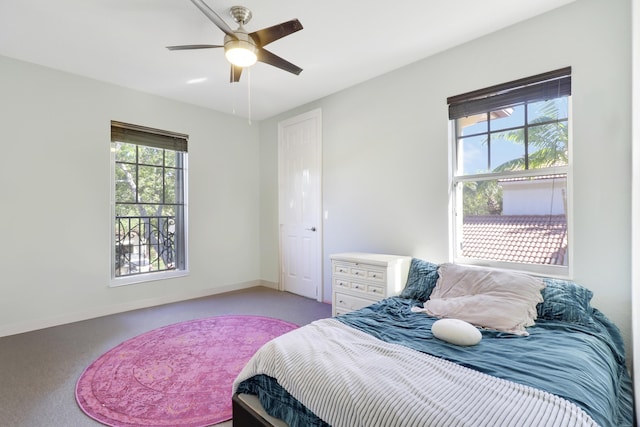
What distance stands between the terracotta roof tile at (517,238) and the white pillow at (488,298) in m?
0.47

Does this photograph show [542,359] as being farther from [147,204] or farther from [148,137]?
[148,137]

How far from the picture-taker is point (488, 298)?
2010mm

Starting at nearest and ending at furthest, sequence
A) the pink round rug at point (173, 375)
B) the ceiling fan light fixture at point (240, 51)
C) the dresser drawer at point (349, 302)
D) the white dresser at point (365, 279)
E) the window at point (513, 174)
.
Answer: the pink round rug at point (173, 375) < the ceiling fan light fixture at point (240, 51) < the window at point (513, 174) < the white dresser at point (365, 279) < the dresser drawer at point (349, 302)

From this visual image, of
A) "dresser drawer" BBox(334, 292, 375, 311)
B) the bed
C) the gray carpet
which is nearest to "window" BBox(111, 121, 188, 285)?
the gray carpet

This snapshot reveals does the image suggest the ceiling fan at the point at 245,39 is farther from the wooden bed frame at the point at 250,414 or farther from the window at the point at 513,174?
the wooden bed frame at the point at 250,414

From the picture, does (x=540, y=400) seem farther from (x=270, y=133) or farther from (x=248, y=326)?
(x=270, y=133)

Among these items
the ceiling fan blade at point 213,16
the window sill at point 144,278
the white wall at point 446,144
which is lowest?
the window sill at point 144,278

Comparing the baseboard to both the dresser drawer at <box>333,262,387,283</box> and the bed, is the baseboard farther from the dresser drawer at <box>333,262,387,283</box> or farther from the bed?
the bed

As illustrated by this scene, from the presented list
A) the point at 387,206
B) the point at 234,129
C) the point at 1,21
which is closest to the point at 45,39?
the point at 1,21

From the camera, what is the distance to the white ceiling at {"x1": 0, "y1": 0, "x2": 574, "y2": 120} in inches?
89.3

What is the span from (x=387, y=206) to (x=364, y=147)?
0.76m

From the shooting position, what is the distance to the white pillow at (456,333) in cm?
158

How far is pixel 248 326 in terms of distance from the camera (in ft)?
10.3

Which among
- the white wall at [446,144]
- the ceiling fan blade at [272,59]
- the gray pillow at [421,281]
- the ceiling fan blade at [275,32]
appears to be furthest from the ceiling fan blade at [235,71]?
the gray pillow at [421,281]
